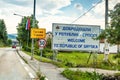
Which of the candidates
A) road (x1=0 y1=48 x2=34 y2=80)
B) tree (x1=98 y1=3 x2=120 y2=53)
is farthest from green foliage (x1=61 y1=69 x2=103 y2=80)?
road (x1=0 y1=48 x2=34 y2=80)

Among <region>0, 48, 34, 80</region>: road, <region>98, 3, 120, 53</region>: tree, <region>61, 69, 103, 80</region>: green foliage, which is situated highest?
<region>98, 3, 120, 53</region>: tree

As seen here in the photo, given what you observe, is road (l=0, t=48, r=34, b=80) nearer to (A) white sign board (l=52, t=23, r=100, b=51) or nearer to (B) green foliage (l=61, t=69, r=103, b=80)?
(B) green foliage (l=61, t=69, r=103, b=80)

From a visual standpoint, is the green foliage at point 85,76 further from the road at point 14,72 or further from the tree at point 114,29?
the road at point 14,72

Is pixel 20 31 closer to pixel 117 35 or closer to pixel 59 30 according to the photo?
pixel 59 30

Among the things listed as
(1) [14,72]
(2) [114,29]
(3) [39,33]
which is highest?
(3) [39,33]

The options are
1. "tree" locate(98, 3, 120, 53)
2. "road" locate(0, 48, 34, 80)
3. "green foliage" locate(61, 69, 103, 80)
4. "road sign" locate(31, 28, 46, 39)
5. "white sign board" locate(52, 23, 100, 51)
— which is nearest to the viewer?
"tree" locate(98, 3, 120, 53)

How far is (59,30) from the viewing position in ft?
96.7

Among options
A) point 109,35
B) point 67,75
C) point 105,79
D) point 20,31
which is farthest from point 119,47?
point 20,31

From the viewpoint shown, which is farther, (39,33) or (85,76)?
(39,33)

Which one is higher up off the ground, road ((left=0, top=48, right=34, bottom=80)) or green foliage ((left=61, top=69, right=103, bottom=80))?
green foliage ((left=61, top=69, right=103, bottom=80))

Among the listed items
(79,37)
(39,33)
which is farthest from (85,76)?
(79,37)

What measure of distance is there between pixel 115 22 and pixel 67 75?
5.51m

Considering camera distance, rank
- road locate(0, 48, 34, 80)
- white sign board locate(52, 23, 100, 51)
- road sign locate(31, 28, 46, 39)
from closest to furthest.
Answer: road locate(0, 48, 34, 80) < road sign locate(31, 28, 46, 39) < white sign board locate(52, 23, 100, 51)

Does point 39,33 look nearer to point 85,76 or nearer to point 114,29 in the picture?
point 85,76
